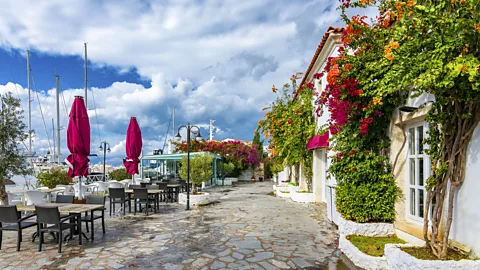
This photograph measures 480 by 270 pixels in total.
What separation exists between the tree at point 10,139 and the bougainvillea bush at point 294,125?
32.4ft

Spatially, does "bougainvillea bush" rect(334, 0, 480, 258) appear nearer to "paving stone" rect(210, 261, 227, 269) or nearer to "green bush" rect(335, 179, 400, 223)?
"green bush" rect(335, 179, 400, 223)

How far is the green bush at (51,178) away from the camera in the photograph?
45.1ft

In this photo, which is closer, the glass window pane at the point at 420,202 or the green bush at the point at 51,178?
the glass window pane at the point at 420,202

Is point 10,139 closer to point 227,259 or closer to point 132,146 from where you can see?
point 132,146

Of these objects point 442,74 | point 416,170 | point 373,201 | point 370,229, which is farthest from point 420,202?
point 442,74

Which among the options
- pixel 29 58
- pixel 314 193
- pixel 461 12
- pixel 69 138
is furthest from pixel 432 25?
pixel 29 58

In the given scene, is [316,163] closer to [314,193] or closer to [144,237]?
[314,193]

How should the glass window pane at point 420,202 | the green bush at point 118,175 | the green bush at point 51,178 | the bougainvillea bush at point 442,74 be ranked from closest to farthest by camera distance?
the bougainvillea bush at point 442,74 → the glass window pane at point 420,202 → the green bush at point 51,178 → the green bush at point 118,175

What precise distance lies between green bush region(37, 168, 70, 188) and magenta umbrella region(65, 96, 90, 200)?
22.4 feet

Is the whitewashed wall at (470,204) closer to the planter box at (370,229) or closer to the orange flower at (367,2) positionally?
the planter box at (370,229)

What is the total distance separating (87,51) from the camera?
75.0 feet

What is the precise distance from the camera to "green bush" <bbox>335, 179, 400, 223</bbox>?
625 centimetres

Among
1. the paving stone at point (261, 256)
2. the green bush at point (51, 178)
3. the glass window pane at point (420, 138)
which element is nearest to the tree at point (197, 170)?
the green bush at point (51, 178)

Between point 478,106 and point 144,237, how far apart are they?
23.4ft
